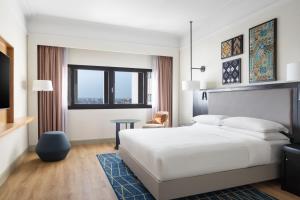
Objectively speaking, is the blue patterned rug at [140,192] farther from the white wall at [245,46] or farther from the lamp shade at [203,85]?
the lamp shade at [203,85]

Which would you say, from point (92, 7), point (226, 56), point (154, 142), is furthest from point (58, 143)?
point (226, 56)

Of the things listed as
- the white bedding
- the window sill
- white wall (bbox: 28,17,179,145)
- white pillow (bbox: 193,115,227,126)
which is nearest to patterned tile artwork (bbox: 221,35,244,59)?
white pillow (bbox: 193,115,227,126)

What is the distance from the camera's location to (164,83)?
5.38m

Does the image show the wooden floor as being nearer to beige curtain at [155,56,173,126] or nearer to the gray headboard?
the gray headboard

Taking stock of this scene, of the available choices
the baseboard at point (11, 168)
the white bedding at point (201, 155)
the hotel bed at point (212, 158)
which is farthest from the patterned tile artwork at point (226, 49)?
the baseboard at point (11, 168)

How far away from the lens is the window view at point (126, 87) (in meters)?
5.31

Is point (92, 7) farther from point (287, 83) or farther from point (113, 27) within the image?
point (287, 83)

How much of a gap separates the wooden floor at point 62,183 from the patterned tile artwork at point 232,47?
7.02ft

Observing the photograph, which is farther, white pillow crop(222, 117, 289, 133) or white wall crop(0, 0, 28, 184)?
white wall crop(0, 0, 28, 184)

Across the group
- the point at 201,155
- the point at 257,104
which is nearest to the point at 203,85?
the point at 257,104

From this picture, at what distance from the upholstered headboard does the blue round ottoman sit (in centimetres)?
289

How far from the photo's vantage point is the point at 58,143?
351 centimetres

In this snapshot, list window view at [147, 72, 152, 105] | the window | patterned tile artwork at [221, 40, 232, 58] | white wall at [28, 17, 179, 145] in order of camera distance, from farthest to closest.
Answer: window view at [147, 72, 152, 105] < the window < white wall at [28, 17, 179, 145] < patterned tile artwork at [221, 40, 232, 58]

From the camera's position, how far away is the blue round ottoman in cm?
343
